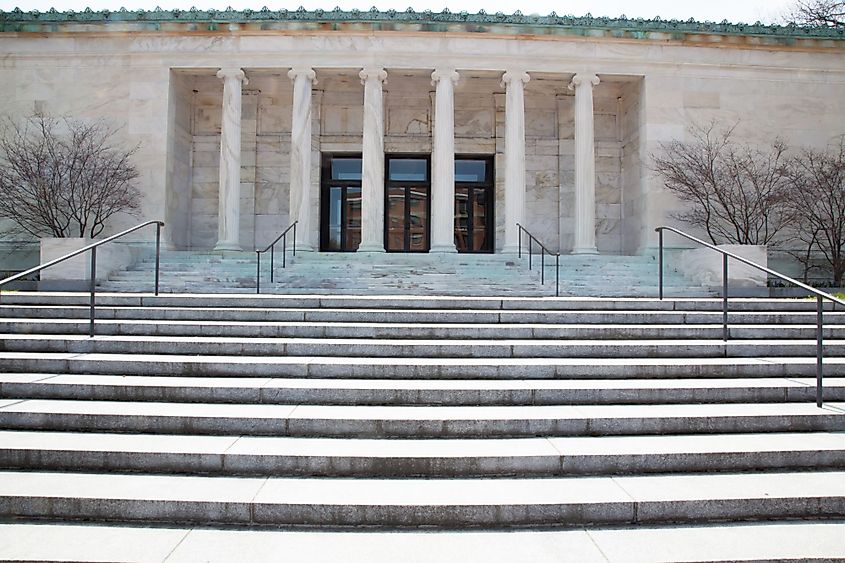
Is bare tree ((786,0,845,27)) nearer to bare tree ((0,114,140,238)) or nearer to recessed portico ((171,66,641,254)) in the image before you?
recessed portico ((171,66,641,254))

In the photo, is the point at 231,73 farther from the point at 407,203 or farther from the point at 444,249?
the point at 444,249

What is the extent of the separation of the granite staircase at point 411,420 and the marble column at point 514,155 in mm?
10130

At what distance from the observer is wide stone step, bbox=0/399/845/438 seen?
5.27 metres

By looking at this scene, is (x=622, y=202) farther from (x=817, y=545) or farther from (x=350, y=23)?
(x=817, y=545)

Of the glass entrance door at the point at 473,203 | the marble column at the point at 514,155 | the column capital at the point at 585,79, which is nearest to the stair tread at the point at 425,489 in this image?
the marble column at the point at 514,155

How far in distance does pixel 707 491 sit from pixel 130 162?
1898cm

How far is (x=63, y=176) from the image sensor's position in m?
17.1

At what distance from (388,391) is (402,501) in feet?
5.77

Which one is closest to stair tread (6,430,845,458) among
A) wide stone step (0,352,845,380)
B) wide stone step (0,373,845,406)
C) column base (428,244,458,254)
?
wide stone step (0,373,845,406)

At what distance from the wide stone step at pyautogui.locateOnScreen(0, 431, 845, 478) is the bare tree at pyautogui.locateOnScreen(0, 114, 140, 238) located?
14.1 meters

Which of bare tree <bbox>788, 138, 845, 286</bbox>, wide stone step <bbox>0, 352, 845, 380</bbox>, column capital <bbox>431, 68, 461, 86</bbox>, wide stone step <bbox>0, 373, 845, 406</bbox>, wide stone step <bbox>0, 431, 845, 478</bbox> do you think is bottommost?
wide stone step <bbox>0, 431, 845, 478</bbox>

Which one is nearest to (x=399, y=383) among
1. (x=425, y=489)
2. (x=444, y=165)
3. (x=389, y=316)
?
(x=425, y=489)

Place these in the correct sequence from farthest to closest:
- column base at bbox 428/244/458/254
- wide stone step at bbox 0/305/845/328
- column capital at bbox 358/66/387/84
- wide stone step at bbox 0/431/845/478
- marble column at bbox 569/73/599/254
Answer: marble column at bbox 569/73/599/254
column capital at bbox 358/66/387/84
column base at bbox 428/244/458/254
wide stone step at bbox 0/305/845/328
wide stone step at bbox 0/431/845/478

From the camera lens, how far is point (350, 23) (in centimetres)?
1817
